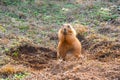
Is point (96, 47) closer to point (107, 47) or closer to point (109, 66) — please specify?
point (107, 47)

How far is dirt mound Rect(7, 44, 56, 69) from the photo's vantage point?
9.78 meters

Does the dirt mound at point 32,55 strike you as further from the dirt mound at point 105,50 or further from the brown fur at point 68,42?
the dirt mound at point 105,50

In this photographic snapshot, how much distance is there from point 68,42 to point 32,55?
4.48 ft

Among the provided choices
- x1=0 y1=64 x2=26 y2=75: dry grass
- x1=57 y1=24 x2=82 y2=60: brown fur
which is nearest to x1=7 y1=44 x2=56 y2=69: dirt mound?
x1=57 y1=24 x2=82 y2=60: brown fur

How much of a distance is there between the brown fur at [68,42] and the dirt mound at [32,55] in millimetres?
583

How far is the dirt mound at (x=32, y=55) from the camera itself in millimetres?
9781

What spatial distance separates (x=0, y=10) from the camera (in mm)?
15633

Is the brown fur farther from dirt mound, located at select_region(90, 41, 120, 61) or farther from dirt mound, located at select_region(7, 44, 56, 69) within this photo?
dirt mound, located at select_region(90, 41, 120, 61)

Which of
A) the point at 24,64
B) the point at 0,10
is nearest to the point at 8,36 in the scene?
the point at 24,64

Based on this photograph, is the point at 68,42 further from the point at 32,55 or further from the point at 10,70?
the point at 10,70

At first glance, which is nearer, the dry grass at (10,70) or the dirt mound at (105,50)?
the dry grass at (10,70)

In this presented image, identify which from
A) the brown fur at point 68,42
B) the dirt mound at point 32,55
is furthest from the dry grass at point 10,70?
the brown fur at point 68,42

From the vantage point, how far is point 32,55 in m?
10.5

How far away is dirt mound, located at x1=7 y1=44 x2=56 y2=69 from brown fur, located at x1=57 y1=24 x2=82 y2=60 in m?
0.58
